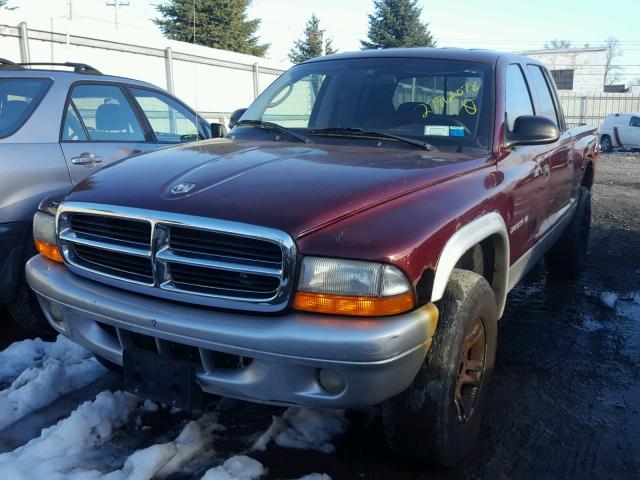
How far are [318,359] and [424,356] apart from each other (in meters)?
0.45

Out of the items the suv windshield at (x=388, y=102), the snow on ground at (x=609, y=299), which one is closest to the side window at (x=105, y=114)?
the suv windshield at (x=388, y=102)

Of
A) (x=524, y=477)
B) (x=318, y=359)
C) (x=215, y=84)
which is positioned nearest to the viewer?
(x=318, y=359)

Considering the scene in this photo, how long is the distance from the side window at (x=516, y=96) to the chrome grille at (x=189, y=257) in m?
1.94

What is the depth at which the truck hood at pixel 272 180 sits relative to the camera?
7.40ft

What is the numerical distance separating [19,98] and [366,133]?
8.04ft

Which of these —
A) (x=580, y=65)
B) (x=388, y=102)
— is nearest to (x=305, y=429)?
(x=388, y=102)

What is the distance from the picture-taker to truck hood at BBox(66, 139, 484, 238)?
2256mm

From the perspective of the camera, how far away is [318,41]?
151 feet

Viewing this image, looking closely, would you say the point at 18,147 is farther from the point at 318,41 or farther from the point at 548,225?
the point at 318,41

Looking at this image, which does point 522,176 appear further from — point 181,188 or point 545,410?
point 181,188

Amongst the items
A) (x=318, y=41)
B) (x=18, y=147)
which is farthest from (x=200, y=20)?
(x=18, y=147)

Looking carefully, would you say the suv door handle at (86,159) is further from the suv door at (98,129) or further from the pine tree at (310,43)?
the pine tree at (310,43)

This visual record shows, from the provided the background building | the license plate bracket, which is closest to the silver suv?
the license plate bracket

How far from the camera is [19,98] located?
4.14 metres
